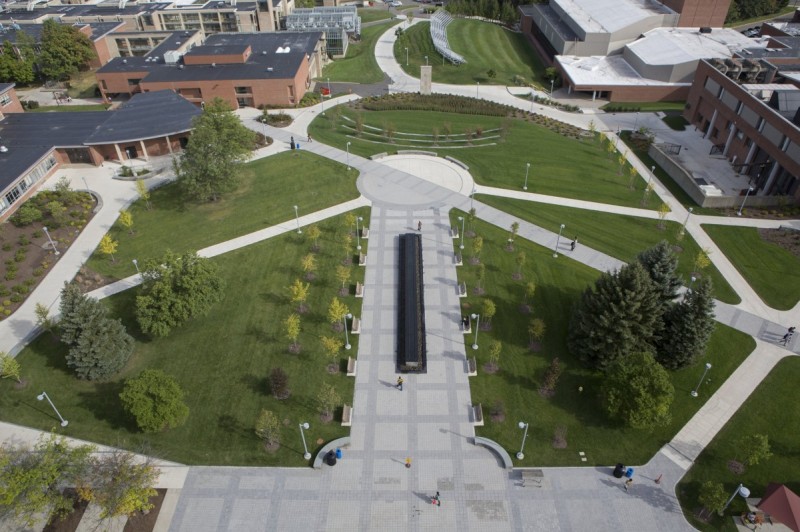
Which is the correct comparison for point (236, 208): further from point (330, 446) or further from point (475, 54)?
point (475, 54)

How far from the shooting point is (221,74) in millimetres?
81750

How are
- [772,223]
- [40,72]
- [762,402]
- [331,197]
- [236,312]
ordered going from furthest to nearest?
[40,72], [331,197], [772,223], [236,312], [762,402]

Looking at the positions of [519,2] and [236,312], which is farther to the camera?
[519,2]

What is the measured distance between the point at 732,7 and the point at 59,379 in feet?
507

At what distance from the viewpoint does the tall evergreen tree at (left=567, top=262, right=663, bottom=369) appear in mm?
35531

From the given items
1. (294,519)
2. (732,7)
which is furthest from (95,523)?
(732,7)

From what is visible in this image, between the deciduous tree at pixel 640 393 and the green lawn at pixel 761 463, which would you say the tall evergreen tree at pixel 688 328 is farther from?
the green lawn at pixel 761 463

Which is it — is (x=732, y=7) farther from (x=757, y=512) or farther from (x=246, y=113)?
(x=757, y=512)

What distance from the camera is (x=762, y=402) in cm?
3600

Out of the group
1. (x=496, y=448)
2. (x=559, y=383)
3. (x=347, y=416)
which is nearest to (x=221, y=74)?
(x=347, y=416)

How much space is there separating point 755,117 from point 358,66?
224ft

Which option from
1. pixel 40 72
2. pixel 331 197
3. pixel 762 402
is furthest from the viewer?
pixel 40 72

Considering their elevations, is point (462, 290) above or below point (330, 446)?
above

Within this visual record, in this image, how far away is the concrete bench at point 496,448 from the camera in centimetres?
3224
